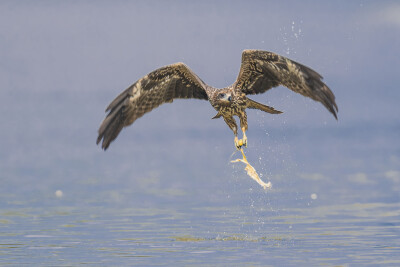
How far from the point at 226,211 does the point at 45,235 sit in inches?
270

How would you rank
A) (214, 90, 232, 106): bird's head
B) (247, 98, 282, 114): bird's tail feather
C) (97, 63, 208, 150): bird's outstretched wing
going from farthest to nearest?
(247, 98, 282, 114): bird's tail feather
(97, 63, 208, 150): bird's outstretched wing
(214, 90, 232, 106): bird's head

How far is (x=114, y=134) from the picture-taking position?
20.9m

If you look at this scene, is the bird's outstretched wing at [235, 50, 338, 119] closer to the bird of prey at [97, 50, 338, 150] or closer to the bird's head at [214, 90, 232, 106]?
the bird of prey at [97, 50, 338, 150]

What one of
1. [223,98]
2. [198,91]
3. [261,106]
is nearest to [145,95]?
[198,91]

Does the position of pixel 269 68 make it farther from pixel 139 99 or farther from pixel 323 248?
pixel 323 248

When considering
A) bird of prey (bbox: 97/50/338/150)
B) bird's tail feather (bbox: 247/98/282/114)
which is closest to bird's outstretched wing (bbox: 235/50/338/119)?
bird of prey (bbox: 97/50/338/150)

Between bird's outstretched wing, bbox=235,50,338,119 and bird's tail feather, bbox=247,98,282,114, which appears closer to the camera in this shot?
bird's outstretched wing, bbox=235,50,338,119

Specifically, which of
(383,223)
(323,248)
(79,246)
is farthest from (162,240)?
(383,223)

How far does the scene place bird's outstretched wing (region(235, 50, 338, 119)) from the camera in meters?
18.8

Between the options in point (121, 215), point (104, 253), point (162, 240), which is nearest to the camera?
point (104, 253)

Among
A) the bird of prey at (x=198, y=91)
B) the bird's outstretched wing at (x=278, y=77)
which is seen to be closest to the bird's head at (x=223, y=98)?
the bird of prey at (x=198, y=91)

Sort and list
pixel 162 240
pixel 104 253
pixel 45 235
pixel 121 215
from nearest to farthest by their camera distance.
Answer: pixel 104 253 → pixel 162 240 → pixel 45 235 → pixel 121 215

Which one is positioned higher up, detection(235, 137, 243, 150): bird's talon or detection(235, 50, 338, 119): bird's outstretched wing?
detection(235, 50, 338, 119): bird's outstretched wing

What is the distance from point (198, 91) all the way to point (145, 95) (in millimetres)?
1239
